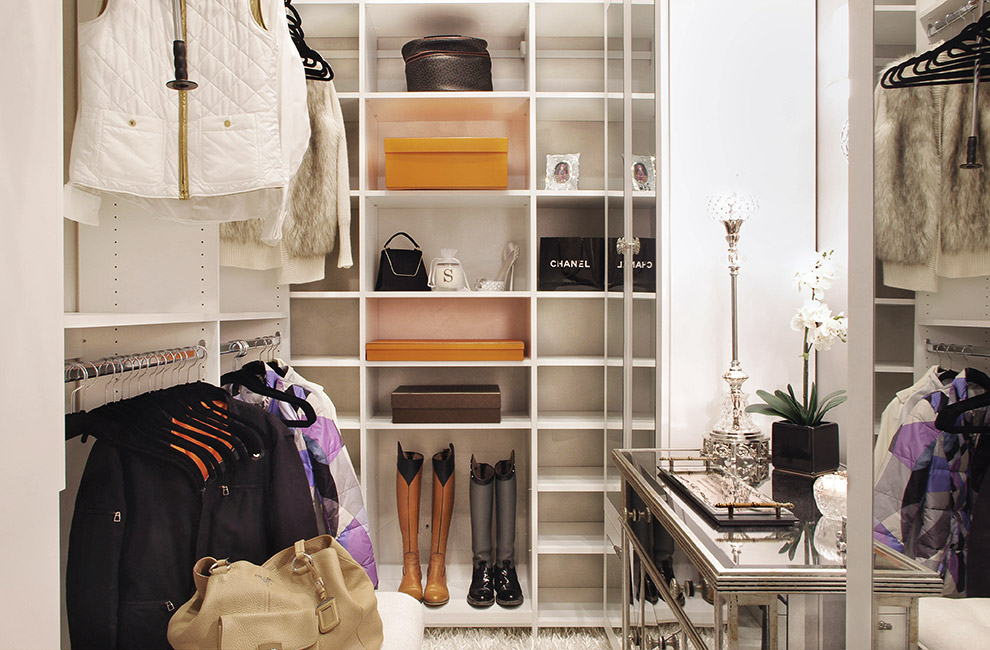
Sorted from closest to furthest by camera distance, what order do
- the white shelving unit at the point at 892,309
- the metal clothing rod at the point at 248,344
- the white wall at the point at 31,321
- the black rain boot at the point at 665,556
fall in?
the white shelving unit at the point at 892,309, the white wall at the point at 31,321, the black rain boot at the point at 665,556, the metal clothing rod at the point at 248,344

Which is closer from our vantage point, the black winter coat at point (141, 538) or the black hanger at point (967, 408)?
the black hanger at point (967, 408)

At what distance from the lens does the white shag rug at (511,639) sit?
2.33 meters

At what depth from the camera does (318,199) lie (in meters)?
2.24

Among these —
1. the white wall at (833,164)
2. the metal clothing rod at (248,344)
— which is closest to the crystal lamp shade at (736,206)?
the white wall at (833,164)

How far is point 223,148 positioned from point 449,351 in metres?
1.26

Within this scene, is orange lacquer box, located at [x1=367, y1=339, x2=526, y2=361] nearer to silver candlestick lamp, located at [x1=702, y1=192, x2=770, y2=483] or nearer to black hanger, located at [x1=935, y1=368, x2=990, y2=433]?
silver candlestick lamp, located at [x1=702, y1=192, x2=770, y2=483]

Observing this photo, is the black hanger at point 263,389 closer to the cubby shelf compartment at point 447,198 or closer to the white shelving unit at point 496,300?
the white shelving unit at point 496,300

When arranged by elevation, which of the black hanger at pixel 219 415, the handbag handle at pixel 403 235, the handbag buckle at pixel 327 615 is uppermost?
the handbag handle at pixel 403 235

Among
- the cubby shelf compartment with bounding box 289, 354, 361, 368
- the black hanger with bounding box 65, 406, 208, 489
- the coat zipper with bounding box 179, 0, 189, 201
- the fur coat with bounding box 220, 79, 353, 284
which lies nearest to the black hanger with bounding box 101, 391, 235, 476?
the black hanger with bounding box 65, 406, 208, 489

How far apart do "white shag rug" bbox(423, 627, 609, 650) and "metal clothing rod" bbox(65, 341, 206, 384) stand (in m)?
1.45

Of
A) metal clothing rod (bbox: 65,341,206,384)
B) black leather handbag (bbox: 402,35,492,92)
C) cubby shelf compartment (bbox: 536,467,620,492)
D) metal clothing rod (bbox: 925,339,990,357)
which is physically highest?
black leather handbag (bbox: 402,35,492,92)

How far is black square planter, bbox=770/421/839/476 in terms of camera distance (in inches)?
57.3

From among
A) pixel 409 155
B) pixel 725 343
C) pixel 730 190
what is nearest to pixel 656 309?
pixel 725 343

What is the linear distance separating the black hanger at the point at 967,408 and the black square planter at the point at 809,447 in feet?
2.91
